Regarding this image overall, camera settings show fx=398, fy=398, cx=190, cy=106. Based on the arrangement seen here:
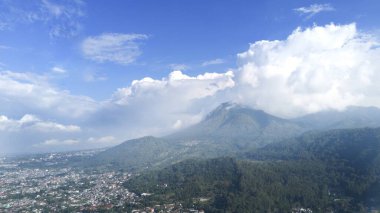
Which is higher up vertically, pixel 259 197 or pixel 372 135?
pixel 372 135

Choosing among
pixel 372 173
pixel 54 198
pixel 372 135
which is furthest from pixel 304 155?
pixel 54 198

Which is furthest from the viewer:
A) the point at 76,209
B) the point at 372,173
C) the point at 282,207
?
the point at 372,173

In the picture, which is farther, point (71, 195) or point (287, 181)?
point (71, 195)

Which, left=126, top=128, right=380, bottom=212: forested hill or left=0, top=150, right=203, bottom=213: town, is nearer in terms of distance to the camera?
left=126, top=128, right=380, bottom=212: forested hill

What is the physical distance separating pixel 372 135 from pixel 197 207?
91120 mm

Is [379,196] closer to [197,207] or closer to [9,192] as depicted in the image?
[197,207]

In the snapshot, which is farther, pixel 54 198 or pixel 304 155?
pixel 304 155

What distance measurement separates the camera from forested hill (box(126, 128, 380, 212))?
99.9 m

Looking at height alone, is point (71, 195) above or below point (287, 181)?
above

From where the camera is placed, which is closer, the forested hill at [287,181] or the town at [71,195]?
the forested hill at [287,181]

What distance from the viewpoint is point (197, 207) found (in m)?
101

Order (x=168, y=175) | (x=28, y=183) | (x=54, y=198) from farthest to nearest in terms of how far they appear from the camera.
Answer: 1. (x=28, y=183)
2. (x=168, y=175)
3. (x=54, y=198)

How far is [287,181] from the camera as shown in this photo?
11988 cm

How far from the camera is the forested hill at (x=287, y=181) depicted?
99.9 meters
